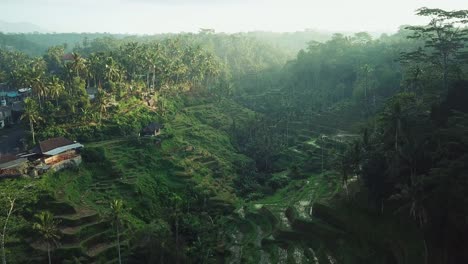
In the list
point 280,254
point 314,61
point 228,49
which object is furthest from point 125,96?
point 228,49

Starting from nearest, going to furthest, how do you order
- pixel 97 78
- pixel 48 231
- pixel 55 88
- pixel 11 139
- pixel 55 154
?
pixel 48 231 → pixel 55 154 → pixel 11 139 → pixel 55 88 → pixel 97 78

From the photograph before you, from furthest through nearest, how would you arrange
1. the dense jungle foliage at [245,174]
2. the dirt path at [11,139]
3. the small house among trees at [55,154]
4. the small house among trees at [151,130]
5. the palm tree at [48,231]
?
the small house among trees at [151,130] < the dirt path at [11,139] < the small house among trees at [55,154] < the dense jungle foliage at [245,174] < the palm tree at [48,231]

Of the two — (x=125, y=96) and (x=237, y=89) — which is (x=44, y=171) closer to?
(x=125, y=96)

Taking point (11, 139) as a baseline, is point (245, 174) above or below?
below

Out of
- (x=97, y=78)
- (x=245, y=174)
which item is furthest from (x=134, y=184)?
(x=97, y=78)

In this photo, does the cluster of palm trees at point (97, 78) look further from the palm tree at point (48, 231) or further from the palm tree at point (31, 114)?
the palm tree at point (48, 231)

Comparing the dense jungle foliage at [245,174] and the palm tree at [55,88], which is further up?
the palm tree at [55,88]

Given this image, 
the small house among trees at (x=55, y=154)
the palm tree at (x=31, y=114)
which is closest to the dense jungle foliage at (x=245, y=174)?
the palm tree at (x=31, y=114)

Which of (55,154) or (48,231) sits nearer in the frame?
(48,231)

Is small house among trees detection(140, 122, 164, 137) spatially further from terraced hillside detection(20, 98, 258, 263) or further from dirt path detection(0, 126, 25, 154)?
dirt path detection(0, 126, 25, 154)

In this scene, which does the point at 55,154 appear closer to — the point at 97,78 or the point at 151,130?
the point at 151,130

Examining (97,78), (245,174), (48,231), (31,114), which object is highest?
(97,78)
